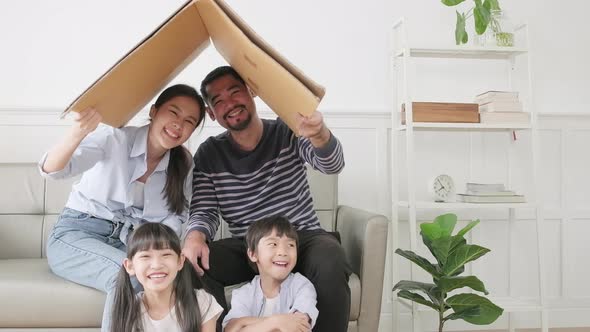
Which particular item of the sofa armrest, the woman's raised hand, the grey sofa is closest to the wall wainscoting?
the grey sofa

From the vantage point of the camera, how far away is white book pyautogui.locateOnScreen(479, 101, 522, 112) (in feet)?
7.85

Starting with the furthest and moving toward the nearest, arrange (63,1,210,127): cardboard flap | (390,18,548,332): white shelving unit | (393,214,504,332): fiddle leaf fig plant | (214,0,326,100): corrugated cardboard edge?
(390,18,548,332): white shelving unit → (393,214,504,332): fiddle leaf fig plant → (63,1,210,127): cardboard flap → (214,0,326,100): corrugated cardboard edge

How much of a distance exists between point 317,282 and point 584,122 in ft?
6.15

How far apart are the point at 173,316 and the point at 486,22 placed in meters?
1.74

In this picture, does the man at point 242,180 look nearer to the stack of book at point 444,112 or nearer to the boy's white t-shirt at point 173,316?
the boy's white t-shirt at point 173,316

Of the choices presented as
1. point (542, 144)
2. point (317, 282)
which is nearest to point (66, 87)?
point (317, 282)

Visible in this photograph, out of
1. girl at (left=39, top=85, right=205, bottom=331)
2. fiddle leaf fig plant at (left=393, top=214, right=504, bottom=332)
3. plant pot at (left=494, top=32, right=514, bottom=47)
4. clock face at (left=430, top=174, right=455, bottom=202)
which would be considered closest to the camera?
girl at (left=39, top=85, right=205, bottom=331)

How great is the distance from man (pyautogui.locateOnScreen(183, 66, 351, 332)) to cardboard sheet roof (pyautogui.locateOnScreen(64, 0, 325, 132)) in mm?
160

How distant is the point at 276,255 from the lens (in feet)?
5.19

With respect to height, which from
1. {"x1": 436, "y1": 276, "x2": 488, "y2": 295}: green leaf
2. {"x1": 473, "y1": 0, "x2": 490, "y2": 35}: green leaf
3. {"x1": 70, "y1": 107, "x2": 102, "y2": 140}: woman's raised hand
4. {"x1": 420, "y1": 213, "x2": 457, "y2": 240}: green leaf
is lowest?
{"x1": 436, "y1": 276, "x2": 488, "y2": 295}: green leaf

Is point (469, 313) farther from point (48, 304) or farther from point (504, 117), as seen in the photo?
point (48, 304)

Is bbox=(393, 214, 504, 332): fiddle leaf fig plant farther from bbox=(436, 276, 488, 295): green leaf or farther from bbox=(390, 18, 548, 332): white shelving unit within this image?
bbox=(390, 18, 548, 332): white shelving unit

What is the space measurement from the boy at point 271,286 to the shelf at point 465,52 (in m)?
1.14

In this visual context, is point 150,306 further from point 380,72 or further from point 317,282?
point 380,72
